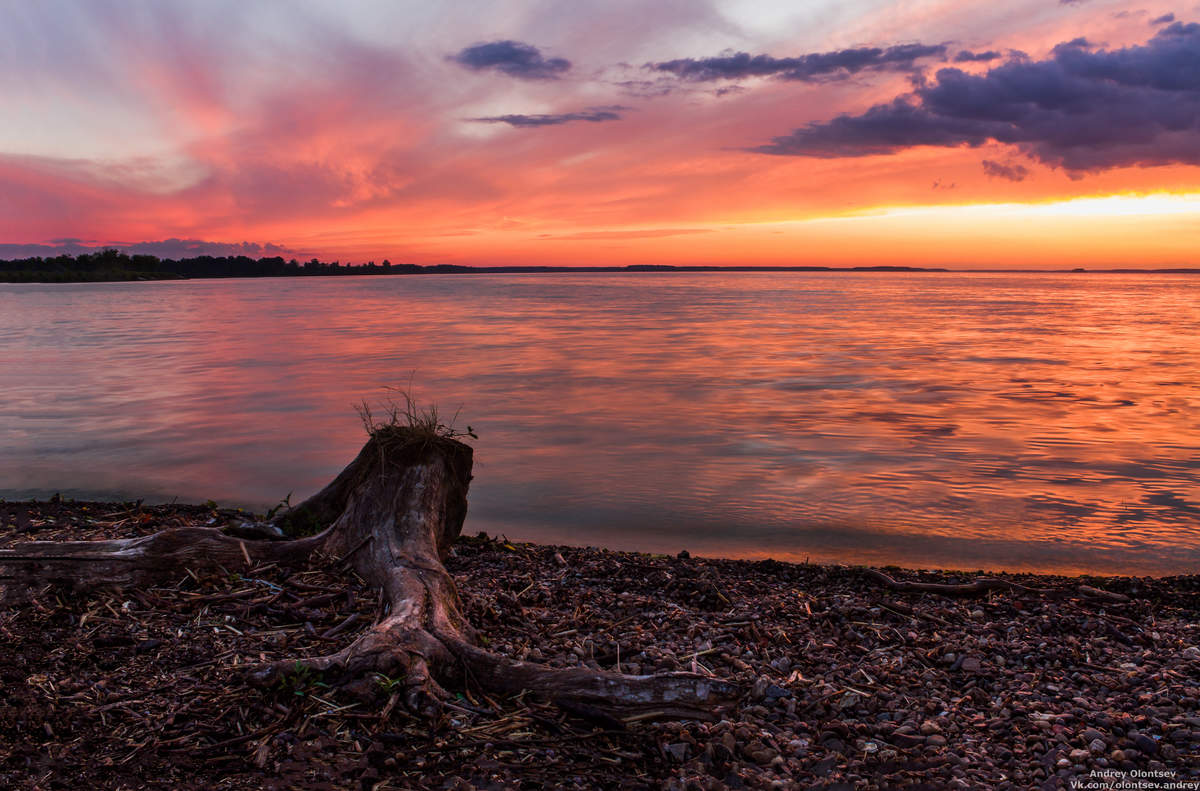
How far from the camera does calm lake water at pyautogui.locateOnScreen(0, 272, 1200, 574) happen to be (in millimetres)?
9102

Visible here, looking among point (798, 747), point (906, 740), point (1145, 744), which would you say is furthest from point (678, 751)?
point (1145, 744)

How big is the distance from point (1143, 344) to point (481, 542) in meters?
33.3

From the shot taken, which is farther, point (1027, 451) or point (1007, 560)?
point (1027, 451)

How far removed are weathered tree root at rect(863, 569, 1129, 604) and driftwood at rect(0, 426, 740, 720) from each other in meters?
3.13

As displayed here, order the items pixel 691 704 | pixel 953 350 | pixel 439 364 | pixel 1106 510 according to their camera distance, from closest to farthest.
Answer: pixel 691 704 < pixel 1106 510 < pixel 439 364 < pixel 953 350

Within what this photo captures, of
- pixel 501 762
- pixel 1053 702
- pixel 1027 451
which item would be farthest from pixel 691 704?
pixel 1027 451

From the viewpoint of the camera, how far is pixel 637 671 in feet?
15.7

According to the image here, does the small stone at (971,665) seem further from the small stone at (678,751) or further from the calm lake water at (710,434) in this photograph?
the calm lake water at (710,434)

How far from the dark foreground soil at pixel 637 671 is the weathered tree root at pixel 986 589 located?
0.34 feet

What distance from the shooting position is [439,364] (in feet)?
86.9

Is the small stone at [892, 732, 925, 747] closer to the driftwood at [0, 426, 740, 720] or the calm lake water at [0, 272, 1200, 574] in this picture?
the driftwood at [0, 426, 740, 720]

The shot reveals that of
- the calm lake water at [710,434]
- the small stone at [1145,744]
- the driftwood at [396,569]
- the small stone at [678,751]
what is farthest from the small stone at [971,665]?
the calm lake water at [710,434]

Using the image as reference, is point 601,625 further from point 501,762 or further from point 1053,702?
point 1053,702

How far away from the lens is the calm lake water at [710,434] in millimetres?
9102
